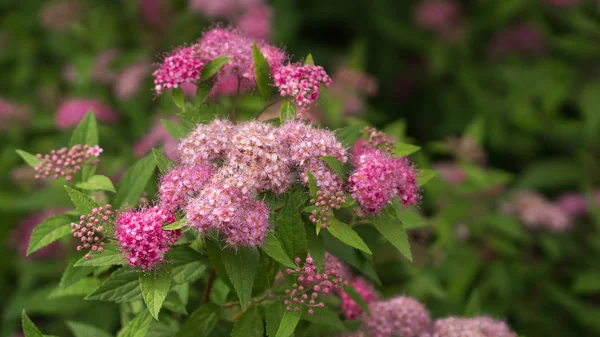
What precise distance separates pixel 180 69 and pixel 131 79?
233cm

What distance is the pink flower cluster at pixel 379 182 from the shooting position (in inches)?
69.9

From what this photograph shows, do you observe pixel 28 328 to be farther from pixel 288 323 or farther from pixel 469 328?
pixel 469 328

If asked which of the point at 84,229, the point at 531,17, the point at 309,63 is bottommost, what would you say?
the point at 84,229

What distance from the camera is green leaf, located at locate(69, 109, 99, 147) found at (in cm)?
231

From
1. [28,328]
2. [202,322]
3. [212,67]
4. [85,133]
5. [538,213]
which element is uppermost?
[212,67]

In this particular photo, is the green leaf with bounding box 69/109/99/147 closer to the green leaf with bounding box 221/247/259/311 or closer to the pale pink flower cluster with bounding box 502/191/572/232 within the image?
the green leaf with bounding box 221/247/259/311

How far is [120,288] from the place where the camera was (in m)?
1.91

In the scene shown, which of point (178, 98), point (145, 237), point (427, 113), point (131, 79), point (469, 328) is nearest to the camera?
point (145, 237)

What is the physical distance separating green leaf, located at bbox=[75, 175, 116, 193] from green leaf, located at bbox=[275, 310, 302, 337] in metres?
0.67

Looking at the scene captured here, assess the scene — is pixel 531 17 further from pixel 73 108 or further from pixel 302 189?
pixel 302 189

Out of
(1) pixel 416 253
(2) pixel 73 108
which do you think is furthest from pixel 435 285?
(2) pixel 73 108

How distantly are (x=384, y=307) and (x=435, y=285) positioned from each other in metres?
1.14

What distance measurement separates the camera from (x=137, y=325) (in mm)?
1922

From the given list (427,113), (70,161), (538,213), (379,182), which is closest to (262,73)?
(379,182)
